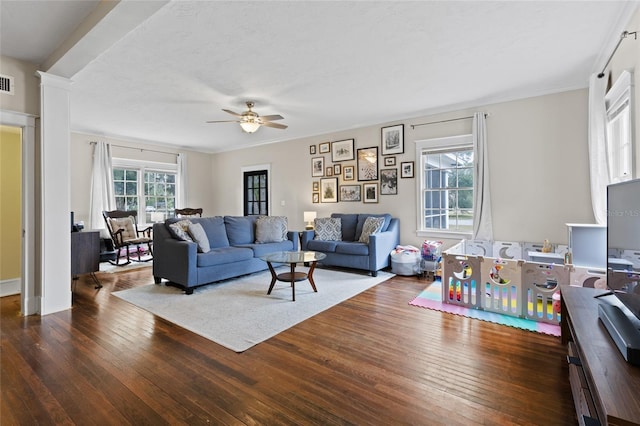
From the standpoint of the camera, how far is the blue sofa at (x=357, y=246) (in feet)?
15.1

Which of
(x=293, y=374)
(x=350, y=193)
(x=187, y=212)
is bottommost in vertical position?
(x=293, y=374)

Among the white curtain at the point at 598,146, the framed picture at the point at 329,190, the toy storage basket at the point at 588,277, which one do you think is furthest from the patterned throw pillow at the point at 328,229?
the white curtain at the point at 598,146

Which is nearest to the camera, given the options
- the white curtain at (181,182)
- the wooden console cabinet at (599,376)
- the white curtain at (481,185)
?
the wooden console cabinet at (599,376)

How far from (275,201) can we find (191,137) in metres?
2.36

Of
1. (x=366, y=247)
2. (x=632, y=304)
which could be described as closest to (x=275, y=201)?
(x=366, y=247)

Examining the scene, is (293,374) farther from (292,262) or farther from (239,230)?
(239,230)

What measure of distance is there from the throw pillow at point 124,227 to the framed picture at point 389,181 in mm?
4947

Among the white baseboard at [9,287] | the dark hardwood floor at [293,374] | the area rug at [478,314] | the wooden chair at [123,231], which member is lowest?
the dark hardwood floor at [293,374]

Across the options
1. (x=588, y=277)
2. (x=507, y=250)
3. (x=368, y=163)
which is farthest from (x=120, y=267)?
(x=588, y=277)

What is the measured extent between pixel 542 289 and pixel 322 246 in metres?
3.08

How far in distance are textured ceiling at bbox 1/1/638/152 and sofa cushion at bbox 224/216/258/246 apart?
6.01ft

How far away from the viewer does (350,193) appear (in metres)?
5.95

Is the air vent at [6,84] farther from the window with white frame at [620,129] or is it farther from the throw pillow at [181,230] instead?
the window with white frame at [620,129]

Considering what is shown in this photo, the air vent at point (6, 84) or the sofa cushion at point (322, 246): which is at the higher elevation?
the air vent at point (6, 84)
